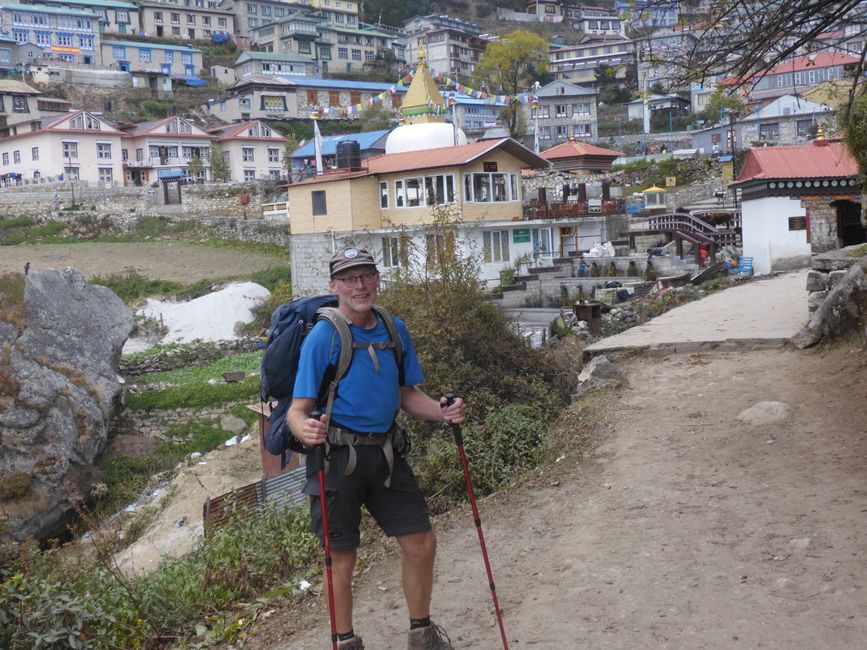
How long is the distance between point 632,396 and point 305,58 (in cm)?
8065

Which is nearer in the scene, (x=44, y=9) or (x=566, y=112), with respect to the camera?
(x=566, y=112)

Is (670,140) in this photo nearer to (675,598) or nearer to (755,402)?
(755,402)

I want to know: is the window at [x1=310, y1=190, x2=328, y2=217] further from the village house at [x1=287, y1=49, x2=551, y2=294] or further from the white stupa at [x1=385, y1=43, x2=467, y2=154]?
the white stupa at [x1=385, y1=43, x2=467, y2=154]

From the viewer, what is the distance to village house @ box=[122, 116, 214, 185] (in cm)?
5497

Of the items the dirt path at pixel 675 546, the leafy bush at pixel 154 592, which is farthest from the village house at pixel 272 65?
the leafy bush at pixel 154 592

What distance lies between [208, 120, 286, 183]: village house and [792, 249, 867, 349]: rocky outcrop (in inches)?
1976

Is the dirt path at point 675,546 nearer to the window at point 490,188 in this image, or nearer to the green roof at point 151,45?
the window at point 490,188

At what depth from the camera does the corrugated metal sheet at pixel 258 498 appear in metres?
8.19

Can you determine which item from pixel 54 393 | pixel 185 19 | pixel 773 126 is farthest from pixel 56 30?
pixel 54 393

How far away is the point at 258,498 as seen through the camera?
874cm

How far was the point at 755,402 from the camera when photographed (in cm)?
773

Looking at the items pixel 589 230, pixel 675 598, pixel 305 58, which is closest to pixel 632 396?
pixel 675 598

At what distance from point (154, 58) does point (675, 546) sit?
83.3m

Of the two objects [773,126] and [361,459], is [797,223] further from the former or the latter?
[773,126]
